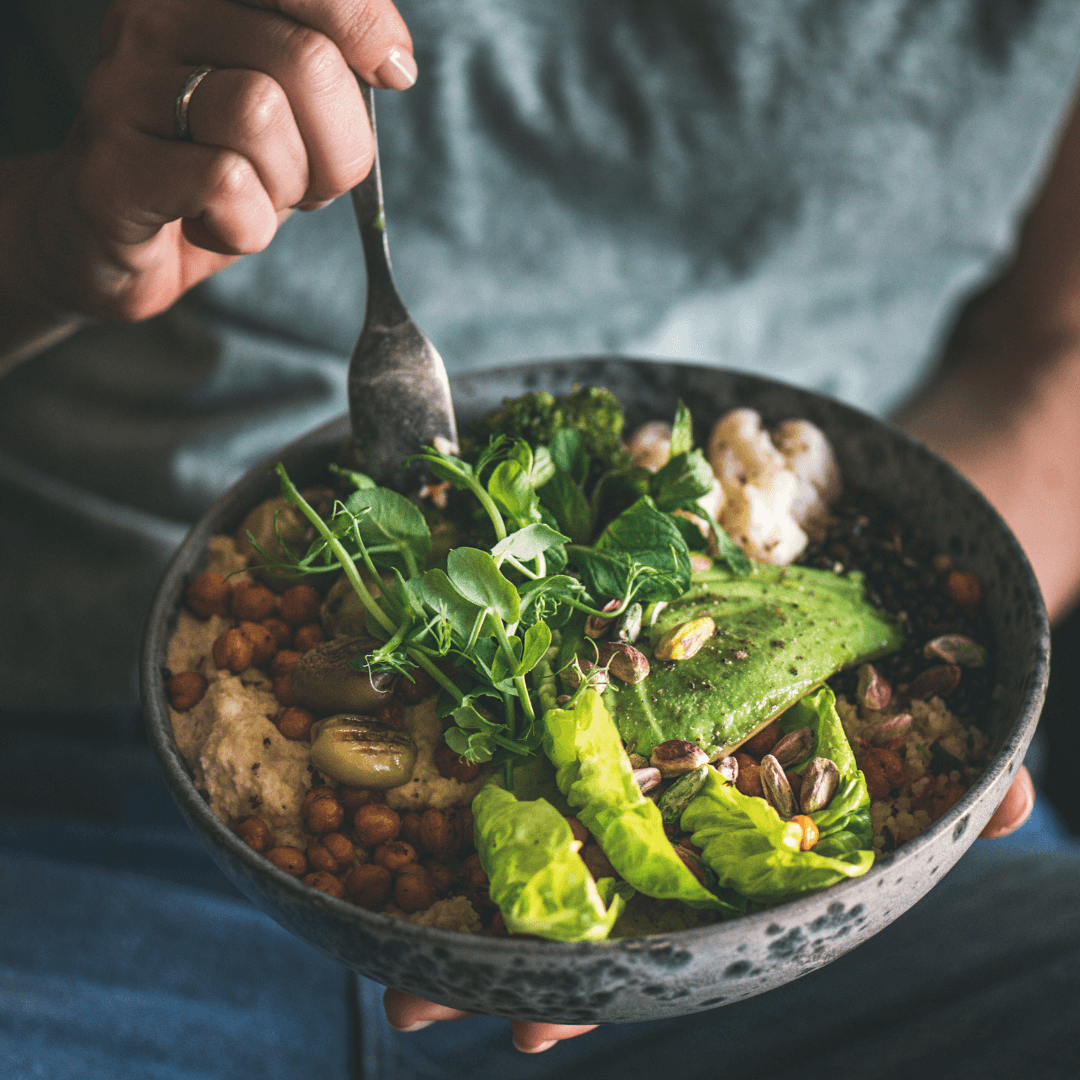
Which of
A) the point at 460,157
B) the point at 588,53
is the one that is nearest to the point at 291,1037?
the point at 460,157

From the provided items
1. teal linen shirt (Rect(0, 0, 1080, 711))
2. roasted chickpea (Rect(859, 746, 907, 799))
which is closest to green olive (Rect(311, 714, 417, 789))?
roasted chickpea (Rect(859, 746, 907, 799))

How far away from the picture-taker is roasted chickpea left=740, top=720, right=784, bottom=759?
806mm

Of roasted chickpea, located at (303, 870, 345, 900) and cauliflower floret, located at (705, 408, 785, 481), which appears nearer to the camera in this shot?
roasted chickpea, located at (303, 870, 345, 900)

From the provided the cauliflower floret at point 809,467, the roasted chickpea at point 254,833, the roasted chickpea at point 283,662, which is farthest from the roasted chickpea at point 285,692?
the cauliflower floret at point 809,467

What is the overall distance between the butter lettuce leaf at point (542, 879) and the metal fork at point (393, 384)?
407mm

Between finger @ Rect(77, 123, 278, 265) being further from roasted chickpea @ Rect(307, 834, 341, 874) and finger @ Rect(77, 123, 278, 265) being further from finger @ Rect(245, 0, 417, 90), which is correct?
roasted chickpea @ Rect(307, 834, 341, 874)

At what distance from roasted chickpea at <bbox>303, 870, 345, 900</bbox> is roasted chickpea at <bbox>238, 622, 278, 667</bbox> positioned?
0.75 ft

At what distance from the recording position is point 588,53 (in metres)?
1.33

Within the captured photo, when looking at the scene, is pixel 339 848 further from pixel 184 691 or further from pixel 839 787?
pixel 839 787

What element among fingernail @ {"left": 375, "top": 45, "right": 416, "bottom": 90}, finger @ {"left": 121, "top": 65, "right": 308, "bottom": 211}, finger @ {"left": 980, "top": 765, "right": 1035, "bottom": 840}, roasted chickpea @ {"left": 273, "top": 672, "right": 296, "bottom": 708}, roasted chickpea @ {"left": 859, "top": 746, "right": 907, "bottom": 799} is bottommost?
roasted chickpea @ {"left": 273, "top": 672, "right": 296, "bottom": 708}

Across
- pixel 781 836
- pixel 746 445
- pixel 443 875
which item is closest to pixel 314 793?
pixel 443 875

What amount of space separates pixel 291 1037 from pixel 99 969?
0.83ft

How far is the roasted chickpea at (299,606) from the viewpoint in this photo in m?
0.89

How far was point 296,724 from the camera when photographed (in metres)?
0.80
